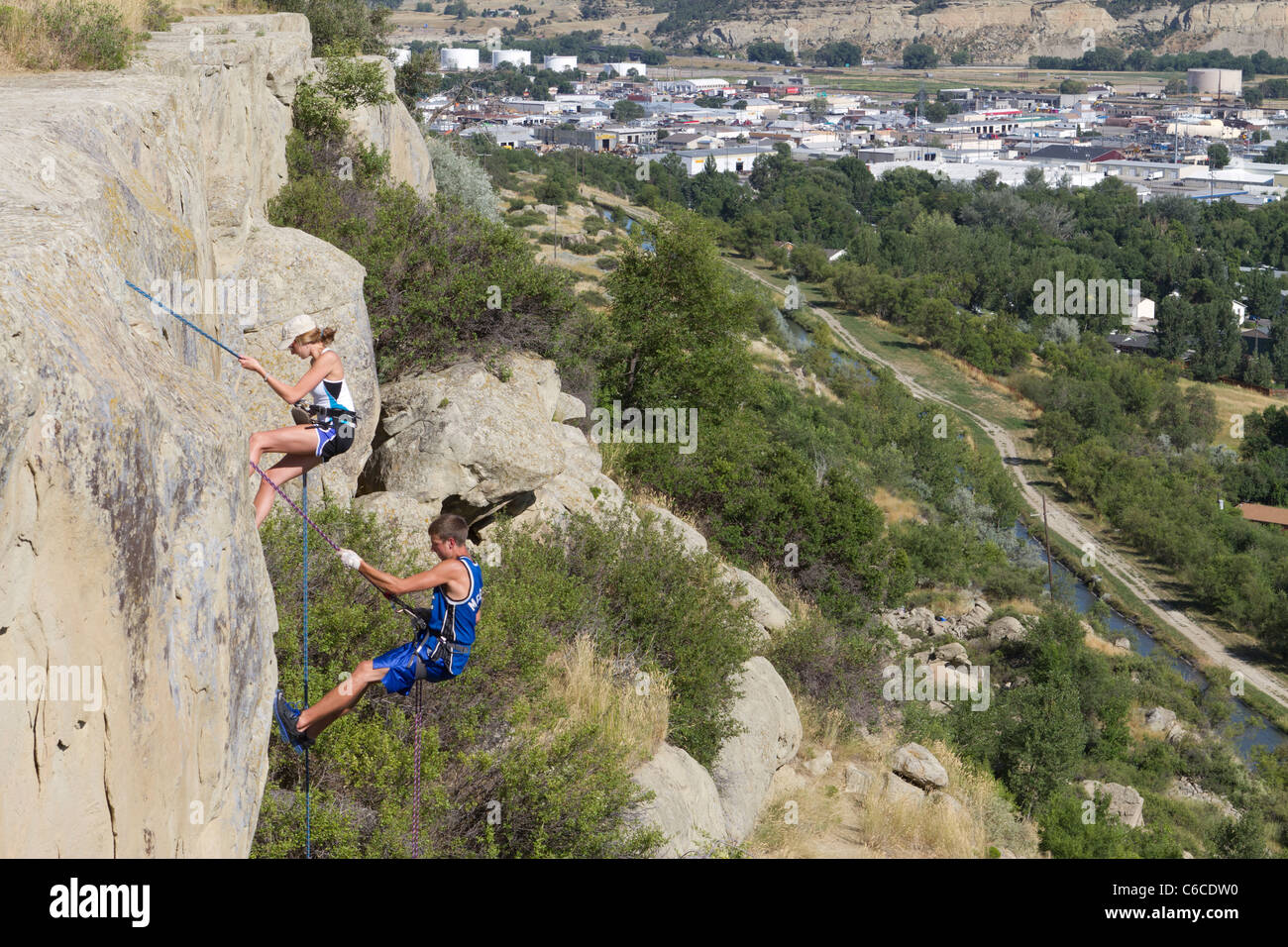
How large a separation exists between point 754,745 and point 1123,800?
468 inches

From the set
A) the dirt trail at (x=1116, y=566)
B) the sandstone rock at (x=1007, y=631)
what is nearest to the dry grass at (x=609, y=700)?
the sandstone rock at (x=1007, y=631)

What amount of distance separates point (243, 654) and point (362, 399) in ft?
18.4

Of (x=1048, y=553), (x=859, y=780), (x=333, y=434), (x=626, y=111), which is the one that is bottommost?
(x=1048, y=553)

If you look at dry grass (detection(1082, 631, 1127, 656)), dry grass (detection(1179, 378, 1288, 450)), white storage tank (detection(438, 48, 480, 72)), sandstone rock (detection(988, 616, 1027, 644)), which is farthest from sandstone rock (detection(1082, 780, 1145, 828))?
white storage tank (detection(438, 48, 480, 72))

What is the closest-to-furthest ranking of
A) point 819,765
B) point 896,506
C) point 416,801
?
1. point 416,801
2. point 819,765
3. point 896,506

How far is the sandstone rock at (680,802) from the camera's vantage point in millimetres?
9617

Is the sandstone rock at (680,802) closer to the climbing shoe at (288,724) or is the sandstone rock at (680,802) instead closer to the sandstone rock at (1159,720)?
the climbing shoe at (288,724)

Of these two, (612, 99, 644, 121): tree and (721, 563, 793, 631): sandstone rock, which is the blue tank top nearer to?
(721, 563, 793, 631): sandstone rock

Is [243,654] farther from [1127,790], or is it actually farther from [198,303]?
[1127,790]

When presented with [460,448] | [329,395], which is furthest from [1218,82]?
[329,395]

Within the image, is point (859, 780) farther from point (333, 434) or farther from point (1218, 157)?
point (1218, 157)

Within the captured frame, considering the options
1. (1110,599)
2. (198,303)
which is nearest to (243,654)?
(198,303)

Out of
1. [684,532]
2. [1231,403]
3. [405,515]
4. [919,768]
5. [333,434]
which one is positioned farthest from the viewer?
[1231,403]

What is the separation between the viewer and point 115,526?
4637 mm
